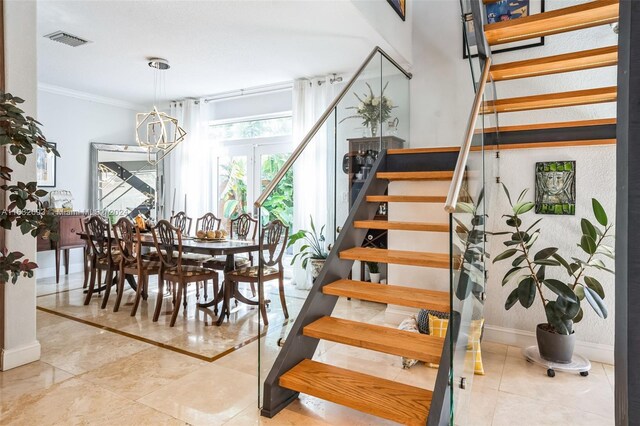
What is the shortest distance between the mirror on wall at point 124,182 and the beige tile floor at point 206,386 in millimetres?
3609

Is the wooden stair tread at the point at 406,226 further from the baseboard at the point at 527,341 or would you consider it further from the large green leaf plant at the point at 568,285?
the baseboard at the point at 527,341

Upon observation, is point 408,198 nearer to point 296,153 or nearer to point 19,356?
point 296,153

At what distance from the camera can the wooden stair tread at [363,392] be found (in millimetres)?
1977

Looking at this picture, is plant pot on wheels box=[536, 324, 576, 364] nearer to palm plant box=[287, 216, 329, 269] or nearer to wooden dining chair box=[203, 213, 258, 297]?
palm plant box=[287, 216, 329, 269]

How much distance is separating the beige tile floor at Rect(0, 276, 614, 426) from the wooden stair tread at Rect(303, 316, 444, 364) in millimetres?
247

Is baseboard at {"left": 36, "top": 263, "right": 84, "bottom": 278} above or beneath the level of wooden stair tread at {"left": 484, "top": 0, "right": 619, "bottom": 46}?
beneath

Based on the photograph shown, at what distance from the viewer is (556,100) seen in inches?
112

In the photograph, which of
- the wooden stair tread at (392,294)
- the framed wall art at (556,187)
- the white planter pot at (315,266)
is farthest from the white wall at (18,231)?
the framed wall art at (556,187)

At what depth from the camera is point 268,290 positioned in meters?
2.51

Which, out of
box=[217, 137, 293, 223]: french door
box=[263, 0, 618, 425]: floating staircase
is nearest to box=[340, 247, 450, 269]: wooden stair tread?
box=[263, 0, 618, 425]: floating staircase

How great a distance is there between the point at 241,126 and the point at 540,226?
4708 millimetres

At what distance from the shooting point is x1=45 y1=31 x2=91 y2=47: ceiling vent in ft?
13.0

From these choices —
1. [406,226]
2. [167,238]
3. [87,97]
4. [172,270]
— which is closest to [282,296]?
[406,226]

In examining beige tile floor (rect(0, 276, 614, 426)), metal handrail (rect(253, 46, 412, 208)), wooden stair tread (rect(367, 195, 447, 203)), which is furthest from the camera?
wooden stair tread (rect(367, 195, 447, 203))
